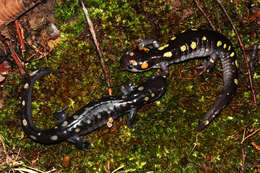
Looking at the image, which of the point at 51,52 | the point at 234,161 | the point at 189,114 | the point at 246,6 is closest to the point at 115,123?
the point at 189,114

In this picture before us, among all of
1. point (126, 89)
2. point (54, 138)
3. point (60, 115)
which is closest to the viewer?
point (54, 138)

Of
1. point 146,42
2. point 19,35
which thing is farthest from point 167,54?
point 19,35

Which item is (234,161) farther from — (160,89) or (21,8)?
(21,8)

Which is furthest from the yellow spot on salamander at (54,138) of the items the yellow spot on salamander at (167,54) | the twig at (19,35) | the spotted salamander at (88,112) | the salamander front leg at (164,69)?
the yellow spot on salamander at (167,54)

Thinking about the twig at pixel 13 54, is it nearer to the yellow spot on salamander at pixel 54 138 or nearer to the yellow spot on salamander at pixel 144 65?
the yellow spot on salamander at pixel 54 138

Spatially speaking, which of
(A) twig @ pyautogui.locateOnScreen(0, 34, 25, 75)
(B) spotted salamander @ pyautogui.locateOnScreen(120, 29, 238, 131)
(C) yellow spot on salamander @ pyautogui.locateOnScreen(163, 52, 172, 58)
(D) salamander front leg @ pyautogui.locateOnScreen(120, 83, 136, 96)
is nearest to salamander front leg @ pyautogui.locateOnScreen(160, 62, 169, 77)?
(B) spotted salamander @ pyautogui.locateOnScreen(120, 29, 238, 131)

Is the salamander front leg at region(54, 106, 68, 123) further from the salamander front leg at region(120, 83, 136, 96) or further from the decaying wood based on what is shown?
the decaying wood

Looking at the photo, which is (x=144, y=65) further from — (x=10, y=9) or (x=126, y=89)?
(x=10, y=9)
